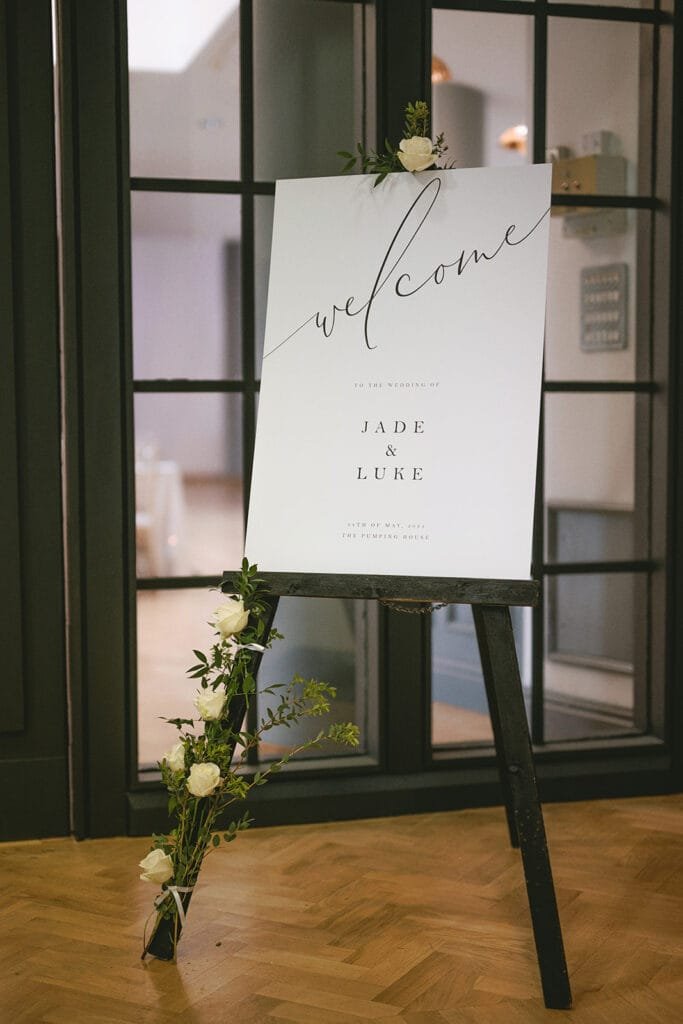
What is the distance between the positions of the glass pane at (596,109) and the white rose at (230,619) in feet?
6.14

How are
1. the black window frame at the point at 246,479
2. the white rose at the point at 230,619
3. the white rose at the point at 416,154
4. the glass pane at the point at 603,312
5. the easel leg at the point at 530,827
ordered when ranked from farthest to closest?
the glass pane at the point at 603,312
the black window frame at the point at 246,479
the white rose at the point at 416,154
the white rose at the point at 230,619
the easel leg at the point at 530,827

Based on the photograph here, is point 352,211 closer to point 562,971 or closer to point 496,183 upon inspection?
point 496,183

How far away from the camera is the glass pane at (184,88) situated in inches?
119

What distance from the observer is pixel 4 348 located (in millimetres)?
2939

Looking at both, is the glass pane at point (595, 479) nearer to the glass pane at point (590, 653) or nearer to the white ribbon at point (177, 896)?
the glass pane at point (590, 653)

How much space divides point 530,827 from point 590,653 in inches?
59.0

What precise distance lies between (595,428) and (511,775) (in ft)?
5.33

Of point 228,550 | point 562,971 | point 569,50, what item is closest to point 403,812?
point 228,550

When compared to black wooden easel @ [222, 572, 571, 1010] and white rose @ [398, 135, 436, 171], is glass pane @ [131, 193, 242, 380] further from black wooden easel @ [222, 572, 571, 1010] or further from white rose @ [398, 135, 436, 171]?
black wooden easel @ [222, 572, 571, 1010]

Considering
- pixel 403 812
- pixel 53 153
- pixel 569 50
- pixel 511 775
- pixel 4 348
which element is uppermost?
pixel 569 50

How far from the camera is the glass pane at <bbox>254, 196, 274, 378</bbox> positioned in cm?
313

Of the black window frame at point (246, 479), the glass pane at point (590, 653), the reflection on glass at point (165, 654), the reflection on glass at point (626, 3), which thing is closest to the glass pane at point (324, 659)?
the black window frame at point (246, 479)

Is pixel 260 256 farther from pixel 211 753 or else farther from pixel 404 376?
pixel 211 753

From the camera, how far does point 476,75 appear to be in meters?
4.04
